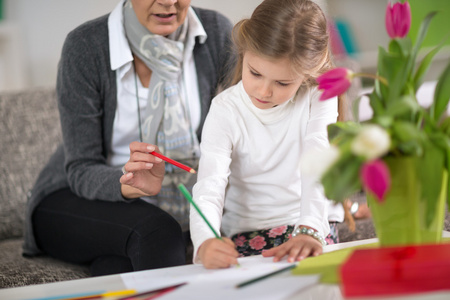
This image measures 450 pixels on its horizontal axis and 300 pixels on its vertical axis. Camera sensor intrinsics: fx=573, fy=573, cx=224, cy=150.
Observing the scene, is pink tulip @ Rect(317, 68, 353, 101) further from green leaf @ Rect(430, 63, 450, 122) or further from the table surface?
the table surface

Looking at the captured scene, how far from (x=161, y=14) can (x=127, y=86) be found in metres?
0.19

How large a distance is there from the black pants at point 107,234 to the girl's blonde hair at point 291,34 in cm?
42

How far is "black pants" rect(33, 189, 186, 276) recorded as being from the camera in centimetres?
118

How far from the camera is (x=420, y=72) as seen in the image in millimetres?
783

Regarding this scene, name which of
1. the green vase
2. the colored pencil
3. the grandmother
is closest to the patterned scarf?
the grandmother

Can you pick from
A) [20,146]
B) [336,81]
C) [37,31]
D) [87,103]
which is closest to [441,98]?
[336,81]

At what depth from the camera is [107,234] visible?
1.25 m

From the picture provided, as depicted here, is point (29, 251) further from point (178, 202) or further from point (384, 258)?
point (384, 258)

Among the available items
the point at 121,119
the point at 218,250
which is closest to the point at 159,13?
the point at 121,119

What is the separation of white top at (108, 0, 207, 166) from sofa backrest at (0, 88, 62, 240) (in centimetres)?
41

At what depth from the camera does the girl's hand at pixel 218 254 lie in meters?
0.88

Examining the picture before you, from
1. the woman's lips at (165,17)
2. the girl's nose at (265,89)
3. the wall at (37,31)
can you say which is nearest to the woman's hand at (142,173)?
the girl's nose at (265,89)

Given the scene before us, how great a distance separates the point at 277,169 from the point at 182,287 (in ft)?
1.60

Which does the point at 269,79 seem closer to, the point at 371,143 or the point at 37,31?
the point at 371,143
